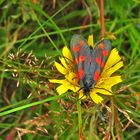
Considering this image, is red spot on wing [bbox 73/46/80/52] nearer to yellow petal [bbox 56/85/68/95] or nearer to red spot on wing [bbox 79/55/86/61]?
red spot on wing [bbox 79/55/86/61]

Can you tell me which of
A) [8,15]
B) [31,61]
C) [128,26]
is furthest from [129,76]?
[8,15]

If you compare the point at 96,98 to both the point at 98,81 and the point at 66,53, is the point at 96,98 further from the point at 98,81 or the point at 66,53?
the point at 66,53

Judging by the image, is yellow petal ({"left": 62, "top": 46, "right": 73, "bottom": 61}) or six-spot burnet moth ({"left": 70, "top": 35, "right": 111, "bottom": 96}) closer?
six-spot burnet moth ({"left": 70, "top": 35, "right": 111, "bottom": 96})

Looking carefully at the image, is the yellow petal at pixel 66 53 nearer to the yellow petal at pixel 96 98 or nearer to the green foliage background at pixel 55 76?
the green foliage background at pixel 55 76

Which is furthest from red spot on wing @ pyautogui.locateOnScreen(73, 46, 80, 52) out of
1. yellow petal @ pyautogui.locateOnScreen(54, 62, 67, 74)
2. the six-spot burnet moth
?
yellow petal @ pyautogui.locateOnScreen(54, 62, 67, 74)

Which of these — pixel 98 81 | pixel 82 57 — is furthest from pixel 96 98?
pixel 82 57
